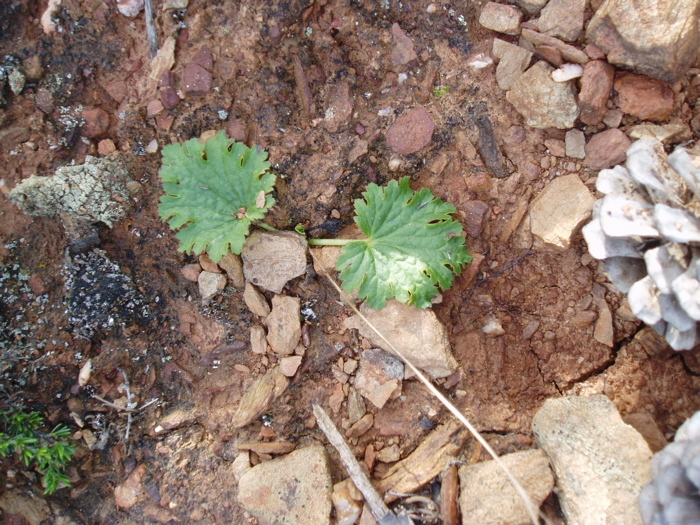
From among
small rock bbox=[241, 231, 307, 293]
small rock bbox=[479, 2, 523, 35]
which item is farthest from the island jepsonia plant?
small rock bbox=[479, 2, 523, 35]

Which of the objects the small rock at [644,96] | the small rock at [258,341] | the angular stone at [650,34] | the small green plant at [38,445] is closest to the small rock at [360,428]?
the small rock at [258,341]

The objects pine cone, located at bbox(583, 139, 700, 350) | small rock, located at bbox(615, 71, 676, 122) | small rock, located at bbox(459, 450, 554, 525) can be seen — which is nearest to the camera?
pine cone, located at bbox(583, 139, 700, 350)

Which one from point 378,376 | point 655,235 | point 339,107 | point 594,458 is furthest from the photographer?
point 339,107

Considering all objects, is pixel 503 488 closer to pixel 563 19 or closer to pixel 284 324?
pixel 284 324

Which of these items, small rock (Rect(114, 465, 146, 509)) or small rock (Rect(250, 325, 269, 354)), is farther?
small rock (Rect(250, 325, 269, 354))

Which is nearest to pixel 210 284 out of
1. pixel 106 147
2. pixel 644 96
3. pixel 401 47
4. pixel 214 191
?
pixel 214 191

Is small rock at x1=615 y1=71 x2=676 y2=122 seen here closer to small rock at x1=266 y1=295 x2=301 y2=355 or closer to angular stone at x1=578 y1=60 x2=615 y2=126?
angular stone at x1=578 y1=60 x2=615 y2=126
